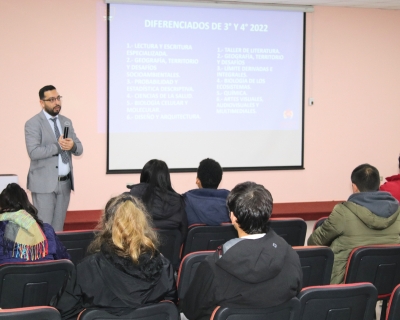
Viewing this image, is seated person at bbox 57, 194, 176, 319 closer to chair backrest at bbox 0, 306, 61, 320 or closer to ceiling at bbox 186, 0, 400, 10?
chair backrest at bbox 0, 306, 61, 320

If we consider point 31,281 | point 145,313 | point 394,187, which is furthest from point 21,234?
point 394,187

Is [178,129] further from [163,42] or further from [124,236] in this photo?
[124,236]

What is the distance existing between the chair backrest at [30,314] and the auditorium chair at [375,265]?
173cm

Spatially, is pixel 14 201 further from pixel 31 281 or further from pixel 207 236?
pixel 207 236

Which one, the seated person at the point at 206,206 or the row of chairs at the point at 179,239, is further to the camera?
the seated person at the point at 206,206

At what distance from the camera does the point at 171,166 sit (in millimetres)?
6195

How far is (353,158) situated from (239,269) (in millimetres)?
5131

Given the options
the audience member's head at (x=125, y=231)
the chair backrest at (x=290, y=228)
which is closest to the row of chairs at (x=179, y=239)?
the chair backrest at (x=290, y=228)

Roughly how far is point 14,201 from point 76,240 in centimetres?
51

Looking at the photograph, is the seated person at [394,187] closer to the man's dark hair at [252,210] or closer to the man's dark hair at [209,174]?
the man's dark hair at [209,174]

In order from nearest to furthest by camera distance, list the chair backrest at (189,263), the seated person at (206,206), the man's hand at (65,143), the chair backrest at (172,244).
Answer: the chair backrest at (189,263), the chair backrest at (172,244), the seated person at (206,206), the man's hand at (65,143)

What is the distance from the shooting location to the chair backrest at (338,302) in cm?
216

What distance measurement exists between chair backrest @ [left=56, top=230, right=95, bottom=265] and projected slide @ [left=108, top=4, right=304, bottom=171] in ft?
8.60

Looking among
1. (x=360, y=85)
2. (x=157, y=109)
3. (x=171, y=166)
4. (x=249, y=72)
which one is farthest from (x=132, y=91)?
(x=360, y=85)
